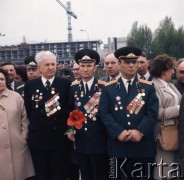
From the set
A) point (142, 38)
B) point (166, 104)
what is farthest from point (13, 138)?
point (142, 38)

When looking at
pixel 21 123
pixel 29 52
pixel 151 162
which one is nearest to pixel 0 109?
pixel 21 123

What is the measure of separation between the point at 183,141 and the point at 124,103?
0.87 meters

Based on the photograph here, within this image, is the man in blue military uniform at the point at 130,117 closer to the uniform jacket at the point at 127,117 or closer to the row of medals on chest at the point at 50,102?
the uniform jacket at the point at 127,117

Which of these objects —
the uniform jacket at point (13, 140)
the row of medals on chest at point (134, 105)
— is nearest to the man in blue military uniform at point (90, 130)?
the row of medals on chest at point (134, 105)

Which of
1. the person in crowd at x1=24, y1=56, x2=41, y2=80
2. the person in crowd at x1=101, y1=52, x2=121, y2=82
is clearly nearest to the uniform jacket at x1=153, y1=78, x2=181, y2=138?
the person in crowd at x1=101, y1=52, x2=121, y2=82

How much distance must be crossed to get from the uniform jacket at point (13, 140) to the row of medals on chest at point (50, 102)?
216 mm

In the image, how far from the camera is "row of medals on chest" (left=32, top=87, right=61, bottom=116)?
446 cm

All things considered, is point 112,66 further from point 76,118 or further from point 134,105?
point 76,118

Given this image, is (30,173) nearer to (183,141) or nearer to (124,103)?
(124,103)

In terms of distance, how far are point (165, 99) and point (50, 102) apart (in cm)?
153

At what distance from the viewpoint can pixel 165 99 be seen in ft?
14.4

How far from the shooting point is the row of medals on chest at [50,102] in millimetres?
4457

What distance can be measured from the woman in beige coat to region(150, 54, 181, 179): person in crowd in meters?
1.77

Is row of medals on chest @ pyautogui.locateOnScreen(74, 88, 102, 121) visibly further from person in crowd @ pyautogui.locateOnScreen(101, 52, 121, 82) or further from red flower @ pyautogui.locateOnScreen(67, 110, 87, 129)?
person in crowd @ pyautogui.locateOnScreen(101, 52, 121, 82)
